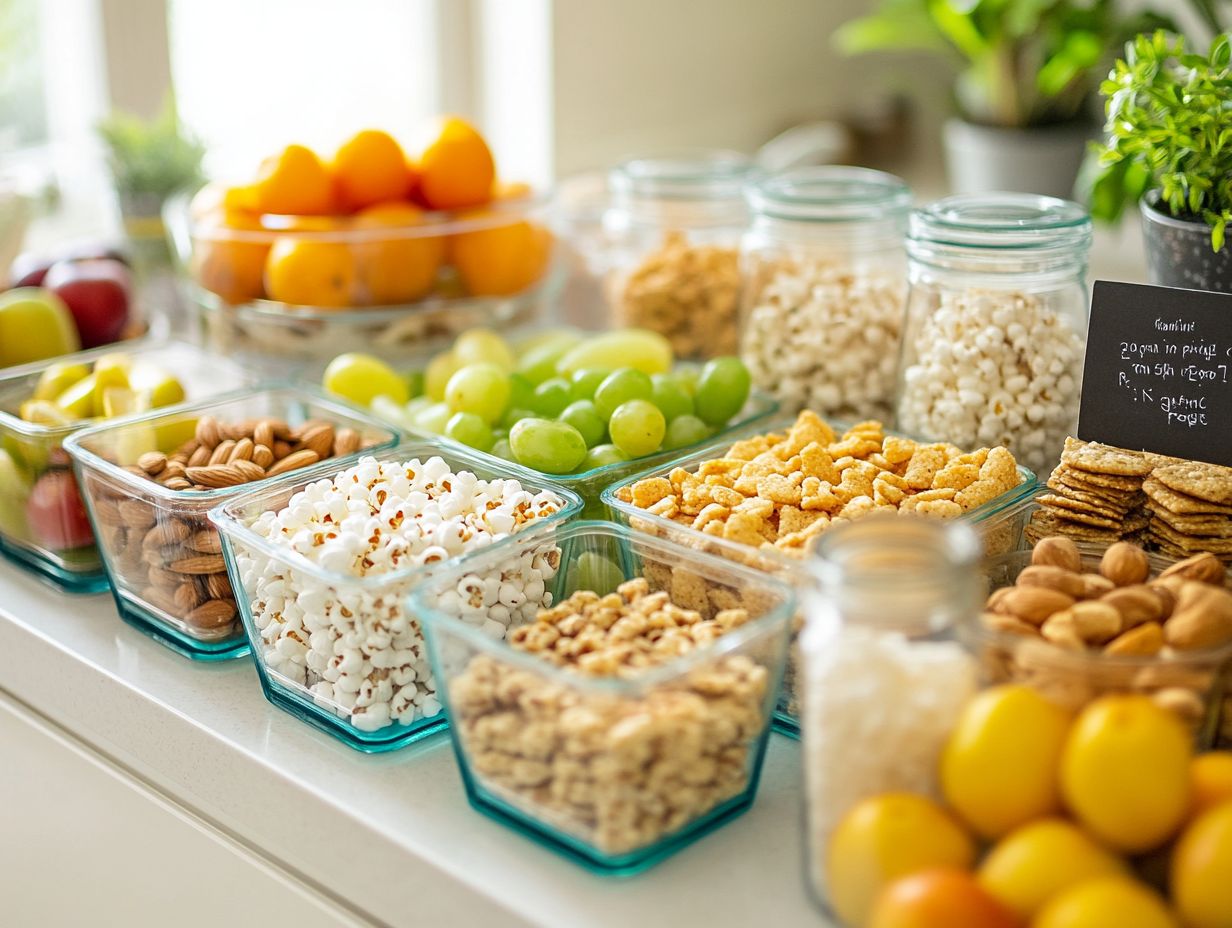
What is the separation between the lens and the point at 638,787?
730 mm

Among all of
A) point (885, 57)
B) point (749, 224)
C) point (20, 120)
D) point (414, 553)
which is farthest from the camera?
point (885, 57)

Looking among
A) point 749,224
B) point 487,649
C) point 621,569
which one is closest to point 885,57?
point 749,224

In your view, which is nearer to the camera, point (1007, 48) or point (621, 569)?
point (621, 569)

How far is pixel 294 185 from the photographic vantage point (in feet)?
4.69

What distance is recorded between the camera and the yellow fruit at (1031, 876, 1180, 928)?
59 cm

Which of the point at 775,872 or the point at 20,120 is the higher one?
the point at 20,120

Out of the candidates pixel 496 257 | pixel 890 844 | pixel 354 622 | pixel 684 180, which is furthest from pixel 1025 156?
pixel 890 844

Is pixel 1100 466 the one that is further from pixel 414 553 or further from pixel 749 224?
pixel 749 224

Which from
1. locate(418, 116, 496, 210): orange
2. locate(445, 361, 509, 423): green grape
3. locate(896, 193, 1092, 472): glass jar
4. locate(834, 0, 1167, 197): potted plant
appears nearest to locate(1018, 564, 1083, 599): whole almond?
locate(896, 193, 1092, 472): glass jar

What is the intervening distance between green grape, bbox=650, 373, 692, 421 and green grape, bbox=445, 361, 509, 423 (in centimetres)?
14

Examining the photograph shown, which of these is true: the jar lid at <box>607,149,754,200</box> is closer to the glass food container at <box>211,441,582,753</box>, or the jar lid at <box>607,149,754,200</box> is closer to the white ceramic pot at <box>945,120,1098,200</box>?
the glass food container at <box>211,441,582,753</box>

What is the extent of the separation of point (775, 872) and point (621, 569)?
244 mm

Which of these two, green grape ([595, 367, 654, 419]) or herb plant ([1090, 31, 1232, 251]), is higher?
herb plant ([1090, 31, 1232, 251])

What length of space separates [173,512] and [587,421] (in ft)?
1.13
